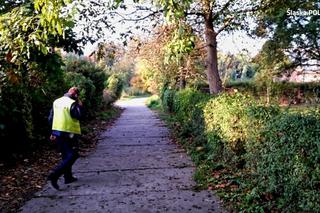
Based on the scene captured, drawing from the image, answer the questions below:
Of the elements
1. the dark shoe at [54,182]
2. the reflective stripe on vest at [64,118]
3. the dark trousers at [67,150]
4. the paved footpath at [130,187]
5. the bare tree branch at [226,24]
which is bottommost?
the paved footpath at [130,187]

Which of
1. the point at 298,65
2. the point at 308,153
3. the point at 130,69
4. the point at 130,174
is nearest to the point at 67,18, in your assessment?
the point at 308,153

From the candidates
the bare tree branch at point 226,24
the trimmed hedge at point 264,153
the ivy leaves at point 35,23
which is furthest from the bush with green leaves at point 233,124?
the bare tree branch at point 226,24

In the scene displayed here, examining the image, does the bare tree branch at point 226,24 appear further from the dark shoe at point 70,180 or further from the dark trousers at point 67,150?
the dark shoe at point 70,180

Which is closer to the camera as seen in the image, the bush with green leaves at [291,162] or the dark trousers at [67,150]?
the bush with green leaves at [291,162]

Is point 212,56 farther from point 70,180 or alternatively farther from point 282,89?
point 282,89

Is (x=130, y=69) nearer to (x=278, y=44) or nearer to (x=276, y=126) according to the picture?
(x=278, y=44)

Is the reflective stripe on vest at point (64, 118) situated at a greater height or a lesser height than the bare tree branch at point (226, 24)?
lesser

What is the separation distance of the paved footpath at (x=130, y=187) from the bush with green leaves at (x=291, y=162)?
0.95 meters

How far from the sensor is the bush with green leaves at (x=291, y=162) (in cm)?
435

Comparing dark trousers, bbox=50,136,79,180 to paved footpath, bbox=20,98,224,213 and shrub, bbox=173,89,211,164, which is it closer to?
paved footpath, bbox=20,98,224,213

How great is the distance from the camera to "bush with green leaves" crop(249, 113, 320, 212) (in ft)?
14.3

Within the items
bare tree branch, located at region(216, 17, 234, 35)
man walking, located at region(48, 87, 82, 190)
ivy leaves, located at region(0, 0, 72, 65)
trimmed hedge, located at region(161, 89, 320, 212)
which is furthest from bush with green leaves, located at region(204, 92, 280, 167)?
bare tree branch, located at region(216, 17, 234, 35)

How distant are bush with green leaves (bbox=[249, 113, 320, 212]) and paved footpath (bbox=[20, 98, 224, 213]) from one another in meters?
0.95

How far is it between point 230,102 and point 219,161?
132 cm
